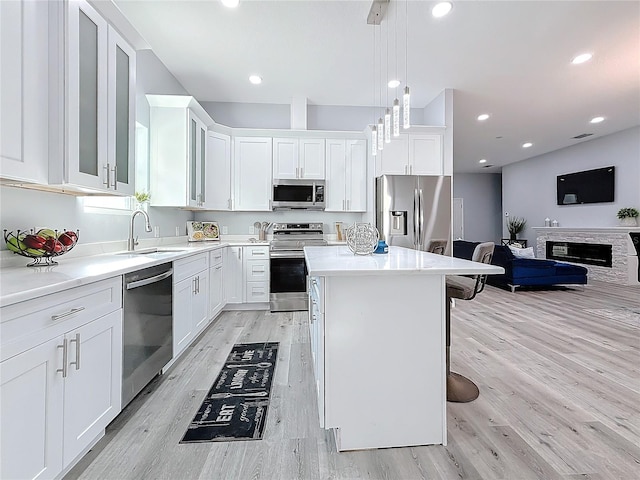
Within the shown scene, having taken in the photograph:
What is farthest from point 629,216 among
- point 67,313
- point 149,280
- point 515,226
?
point 67,313

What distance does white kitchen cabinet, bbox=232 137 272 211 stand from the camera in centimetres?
463

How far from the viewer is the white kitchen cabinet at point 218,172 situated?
4434mm

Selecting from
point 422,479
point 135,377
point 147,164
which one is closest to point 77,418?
point 135,377

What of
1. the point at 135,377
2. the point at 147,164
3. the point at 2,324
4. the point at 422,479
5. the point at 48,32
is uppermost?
the point at 48,32

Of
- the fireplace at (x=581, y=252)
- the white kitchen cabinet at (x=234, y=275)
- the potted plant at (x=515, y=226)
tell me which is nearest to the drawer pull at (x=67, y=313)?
the white kitchen cabinet at (x=234, y=275)

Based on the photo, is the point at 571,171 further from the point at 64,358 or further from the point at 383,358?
the point at 64,358

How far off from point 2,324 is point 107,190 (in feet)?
4.03

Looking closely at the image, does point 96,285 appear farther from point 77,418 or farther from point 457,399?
point 457,399

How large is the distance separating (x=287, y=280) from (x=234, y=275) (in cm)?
70

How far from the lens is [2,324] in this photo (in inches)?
41.1

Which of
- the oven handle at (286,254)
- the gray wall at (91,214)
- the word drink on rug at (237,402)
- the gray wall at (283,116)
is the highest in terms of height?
the gray wall at (283,116)

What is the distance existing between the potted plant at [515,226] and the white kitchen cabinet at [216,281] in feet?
28.0

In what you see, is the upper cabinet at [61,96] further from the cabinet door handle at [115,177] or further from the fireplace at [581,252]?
the fireplace at [581,252]

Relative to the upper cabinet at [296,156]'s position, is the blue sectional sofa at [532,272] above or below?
below
